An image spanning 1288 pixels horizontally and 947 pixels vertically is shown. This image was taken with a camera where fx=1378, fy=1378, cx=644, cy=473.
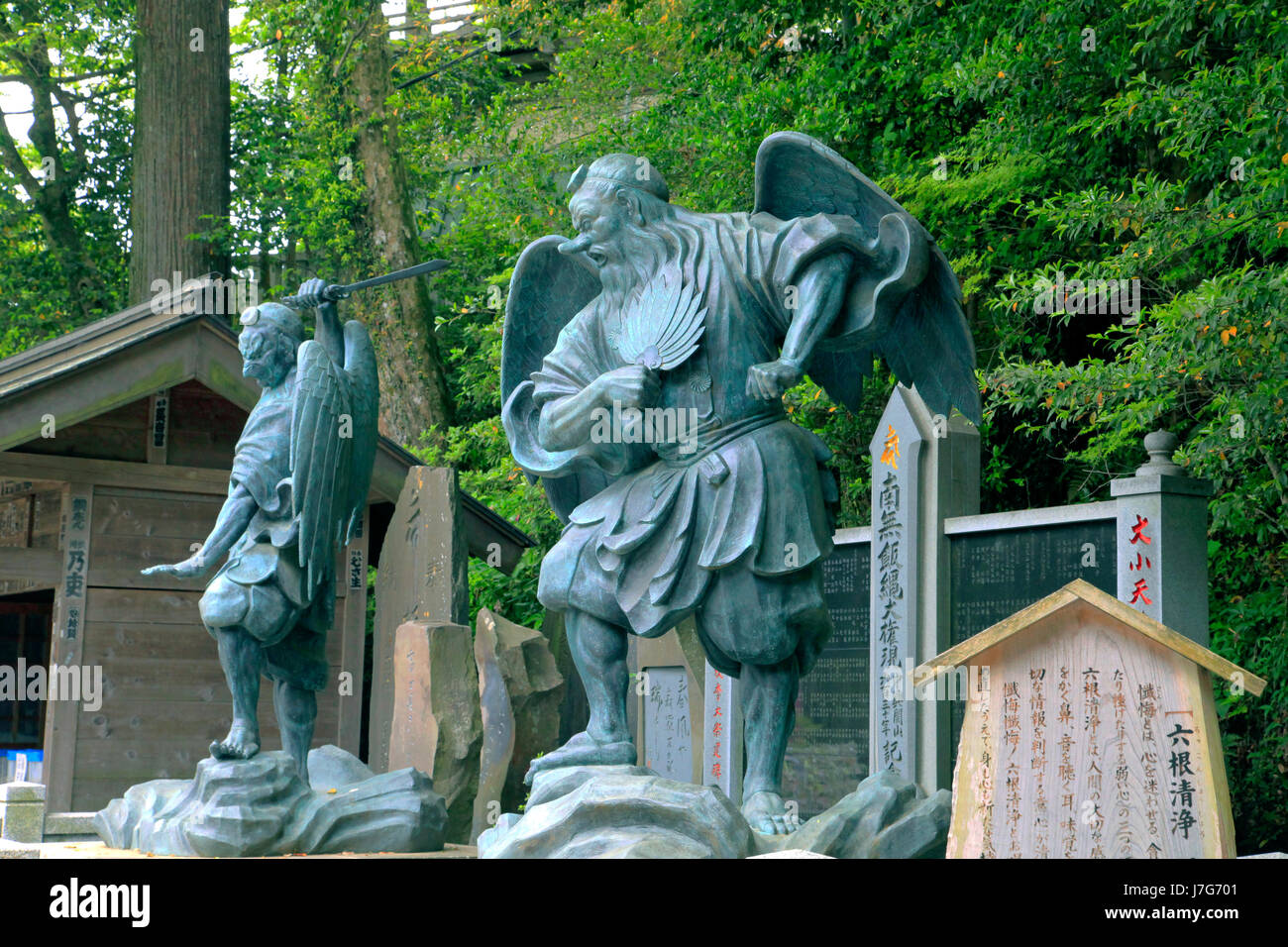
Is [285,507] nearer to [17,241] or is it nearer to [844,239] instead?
[844,239]

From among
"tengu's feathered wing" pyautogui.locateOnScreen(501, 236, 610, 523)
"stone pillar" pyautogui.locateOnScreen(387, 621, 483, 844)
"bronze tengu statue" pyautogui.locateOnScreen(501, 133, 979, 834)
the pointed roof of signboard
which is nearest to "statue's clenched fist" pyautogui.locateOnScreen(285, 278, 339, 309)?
"tengu's feathered wing" pyautogui.locateOnScreen(501, 236, 610, 523)

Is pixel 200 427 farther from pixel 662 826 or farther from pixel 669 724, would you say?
pixel 662 826

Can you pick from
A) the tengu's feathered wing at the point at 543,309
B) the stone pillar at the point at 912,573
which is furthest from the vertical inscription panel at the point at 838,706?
the tengu's feathered wing at the point at 543,309

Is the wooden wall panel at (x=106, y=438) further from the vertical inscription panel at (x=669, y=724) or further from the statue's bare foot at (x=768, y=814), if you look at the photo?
the statue's bare foot at (x=768, y=814)

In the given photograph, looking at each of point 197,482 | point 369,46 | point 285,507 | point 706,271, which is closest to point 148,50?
point 369,46

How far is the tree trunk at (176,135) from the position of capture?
40.5 ft

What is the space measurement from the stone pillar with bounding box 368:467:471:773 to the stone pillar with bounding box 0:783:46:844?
9.04 feet

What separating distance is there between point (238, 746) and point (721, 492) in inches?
82.4

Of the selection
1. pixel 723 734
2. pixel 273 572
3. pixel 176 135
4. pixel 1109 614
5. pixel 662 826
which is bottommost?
pixel 723 734

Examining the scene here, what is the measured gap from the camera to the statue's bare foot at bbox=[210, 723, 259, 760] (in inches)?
191

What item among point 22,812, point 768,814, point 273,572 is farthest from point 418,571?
point 768,814

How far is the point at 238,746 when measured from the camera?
191 inches

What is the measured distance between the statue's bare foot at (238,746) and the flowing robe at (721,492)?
1.46 meters

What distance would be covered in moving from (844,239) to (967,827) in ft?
5.50
